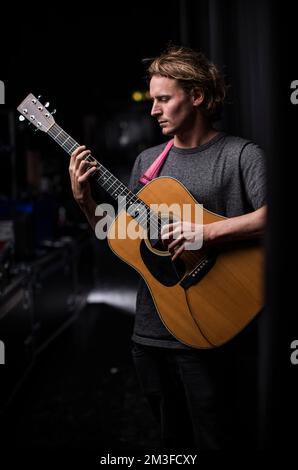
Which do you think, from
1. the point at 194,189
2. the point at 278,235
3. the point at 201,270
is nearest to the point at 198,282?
the point at 201,270

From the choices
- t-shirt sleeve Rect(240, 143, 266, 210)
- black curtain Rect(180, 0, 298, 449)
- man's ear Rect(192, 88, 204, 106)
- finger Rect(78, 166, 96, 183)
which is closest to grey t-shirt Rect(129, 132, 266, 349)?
t-shirt sleeve Rect(240, 143, 266, 210)

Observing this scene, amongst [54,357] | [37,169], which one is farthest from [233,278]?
[37,169]

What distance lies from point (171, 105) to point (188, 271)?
1.66ft

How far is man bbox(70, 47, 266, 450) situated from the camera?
172 centimetres

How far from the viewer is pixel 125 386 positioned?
12.0ft

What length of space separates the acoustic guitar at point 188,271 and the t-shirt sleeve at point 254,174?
12 cm

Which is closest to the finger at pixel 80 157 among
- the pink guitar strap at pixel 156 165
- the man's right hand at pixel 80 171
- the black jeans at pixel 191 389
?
the man's right hand at pixel 80 171

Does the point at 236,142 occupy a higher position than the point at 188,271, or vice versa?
the point at 236,142

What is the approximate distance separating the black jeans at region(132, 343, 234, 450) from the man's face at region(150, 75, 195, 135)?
68 centimetres

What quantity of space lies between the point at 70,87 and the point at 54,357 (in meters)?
4.52

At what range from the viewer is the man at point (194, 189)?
172 centimetres

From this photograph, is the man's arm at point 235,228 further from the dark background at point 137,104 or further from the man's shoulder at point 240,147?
the dark background at point 137,104

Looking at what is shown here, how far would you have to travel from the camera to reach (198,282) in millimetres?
1791

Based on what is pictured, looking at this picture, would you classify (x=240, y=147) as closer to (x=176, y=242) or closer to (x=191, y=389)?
(x=176, y=242)
